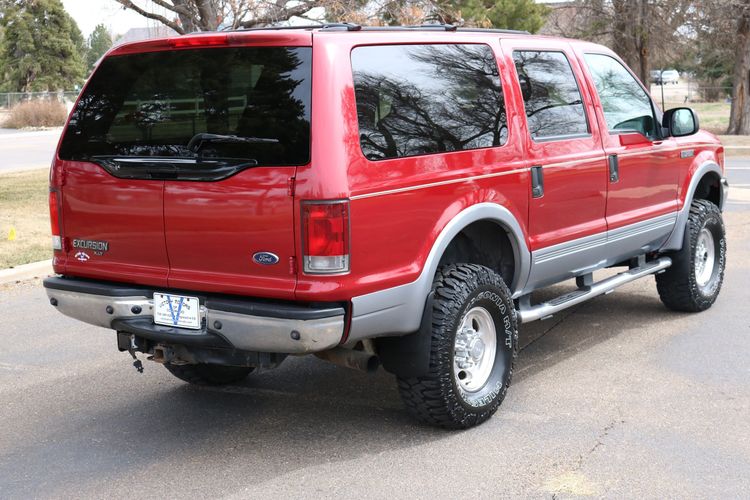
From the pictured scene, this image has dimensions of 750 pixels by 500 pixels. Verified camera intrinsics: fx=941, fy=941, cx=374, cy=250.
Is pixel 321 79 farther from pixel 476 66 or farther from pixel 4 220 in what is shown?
pixel 4 220

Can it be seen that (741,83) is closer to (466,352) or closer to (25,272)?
(25,272)

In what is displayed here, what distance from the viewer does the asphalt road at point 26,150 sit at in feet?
72.4

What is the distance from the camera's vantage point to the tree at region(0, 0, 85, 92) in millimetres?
59062

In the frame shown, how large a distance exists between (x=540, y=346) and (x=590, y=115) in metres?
1.61

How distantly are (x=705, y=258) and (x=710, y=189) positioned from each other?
0.57 meters

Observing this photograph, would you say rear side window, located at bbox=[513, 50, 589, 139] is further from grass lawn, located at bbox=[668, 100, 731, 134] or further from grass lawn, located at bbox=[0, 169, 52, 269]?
grass lawn, located at bbox=[668, 100, 731, 134]

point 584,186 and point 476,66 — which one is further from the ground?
point 476,66

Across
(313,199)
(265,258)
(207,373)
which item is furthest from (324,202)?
(207,373)

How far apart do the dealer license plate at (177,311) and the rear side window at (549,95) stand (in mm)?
2201

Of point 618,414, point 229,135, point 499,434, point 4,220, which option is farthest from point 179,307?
point 4,220

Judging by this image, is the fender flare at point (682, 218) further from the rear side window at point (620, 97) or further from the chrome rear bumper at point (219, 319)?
the chrome rear bumper at point (219, 319)

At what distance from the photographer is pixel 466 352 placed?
16.0ft

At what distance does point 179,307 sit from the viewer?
4.44 m

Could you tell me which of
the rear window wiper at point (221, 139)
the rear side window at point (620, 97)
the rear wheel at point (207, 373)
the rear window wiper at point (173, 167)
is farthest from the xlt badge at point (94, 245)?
the rear side window at point (620, 97)
